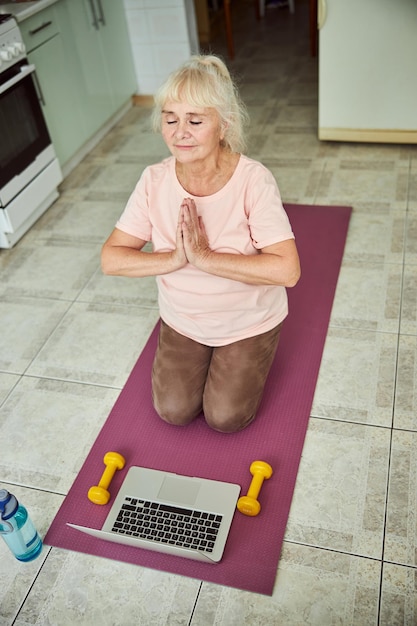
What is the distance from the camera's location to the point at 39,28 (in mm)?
2871

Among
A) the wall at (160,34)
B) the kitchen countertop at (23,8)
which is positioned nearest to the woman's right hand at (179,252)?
the kitchen countertop at (23,8)

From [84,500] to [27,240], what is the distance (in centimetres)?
153

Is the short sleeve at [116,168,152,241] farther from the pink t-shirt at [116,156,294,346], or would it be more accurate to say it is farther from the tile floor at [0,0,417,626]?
the tile floor at [0,0,417,626]

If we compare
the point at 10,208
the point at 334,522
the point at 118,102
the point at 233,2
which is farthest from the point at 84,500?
the point at 233,2

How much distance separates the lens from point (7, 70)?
261 centimetres

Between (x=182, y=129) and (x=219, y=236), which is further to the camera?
(x=219, y=236)

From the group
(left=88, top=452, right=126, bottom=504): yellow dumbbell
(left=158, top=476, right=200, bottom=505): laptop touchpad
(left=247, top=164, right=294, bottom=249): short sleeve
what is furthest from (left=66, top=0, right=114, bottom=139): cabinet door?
(left=158, top=476, right=200, bottom=505): laptop touchpad

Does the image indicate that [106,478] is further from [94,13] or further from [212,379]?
[94,13]

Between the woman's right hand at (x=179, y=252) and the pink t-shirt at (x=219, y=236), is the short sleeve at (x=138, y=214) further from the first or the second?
the woman's right hand at (x=179, y=252)

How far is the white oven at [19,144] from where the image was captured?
258cm

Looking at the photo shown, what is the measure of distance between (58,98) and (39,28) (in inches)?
13.6

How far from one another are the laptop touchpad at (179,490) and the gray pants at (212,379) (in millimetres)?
199

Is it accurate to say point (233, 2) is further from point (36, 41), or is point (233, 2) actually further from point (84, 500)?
point (84, 500)

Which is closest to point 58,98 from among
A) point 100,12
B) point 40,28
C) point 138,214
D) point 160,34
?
point 40,28
